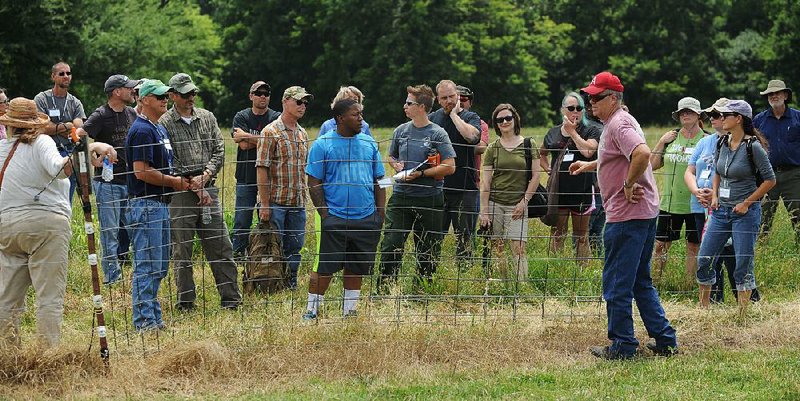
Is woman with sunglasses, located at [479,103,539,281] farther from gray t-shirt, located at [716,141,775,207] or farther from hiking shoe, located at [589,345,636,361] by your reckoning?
hiking shoe, located at [589,345,636,361]

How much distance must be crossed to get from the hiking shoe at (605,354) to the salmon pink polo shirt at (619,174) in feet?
3.03

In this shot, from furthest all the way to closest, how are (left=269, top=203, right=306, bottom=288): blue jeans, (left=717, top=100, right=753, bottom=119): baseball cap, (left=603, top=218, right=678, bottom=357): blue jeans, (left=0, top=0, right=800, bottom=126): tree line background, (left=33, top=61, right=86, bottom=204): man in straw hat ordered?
(left=0, top=0, right=800, bottom=126): tree line background, (left=33, top=61, right=86, bottom=204): man in straw hat, (left=269, top=203, right=306, bottom=288): blue jeans, (left=717, top=100, right=753, bottom=119): baseball cap, (left=603, top=218, right=678, bottom=357): blue jeans

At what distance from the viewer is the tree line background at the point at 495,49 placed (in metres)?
48.0

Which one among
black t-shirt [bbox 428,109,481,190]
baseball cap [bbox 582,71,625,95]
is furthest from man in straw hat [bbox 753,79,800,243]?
baseball cap [bbox 582,71,625,95]

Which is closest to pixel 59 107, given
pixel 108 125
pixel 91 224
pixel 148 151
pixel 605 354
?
pixel 108 125

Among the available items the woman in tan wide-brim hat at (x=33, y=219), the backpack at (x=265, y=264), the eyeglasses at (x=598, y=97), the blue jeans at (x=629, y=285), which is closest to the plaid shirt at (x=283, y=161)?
the backpack at (x=265, y=264)

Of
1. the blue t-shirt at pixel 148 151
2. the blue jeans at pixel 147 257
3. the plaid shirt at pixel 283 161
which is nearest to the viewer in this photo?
the blue jeans at pixel 147 257

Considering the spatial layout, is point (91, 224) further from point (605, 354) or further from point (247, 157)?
point (605, 354)

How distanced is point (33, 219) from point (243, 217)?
3000 mm

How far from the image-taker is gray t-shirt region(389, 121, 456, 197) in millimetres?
9367

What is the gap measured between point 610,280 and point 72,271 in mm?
5278

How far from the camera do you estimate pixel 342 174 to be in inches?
323

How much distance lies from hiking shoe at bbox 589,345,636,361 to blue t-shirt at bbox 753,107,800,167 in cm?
465

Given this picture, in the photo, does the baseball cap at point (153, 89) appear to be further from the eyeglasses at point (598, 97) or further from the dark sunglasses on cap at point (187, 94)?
the eyeglasses at point (598, 97)
